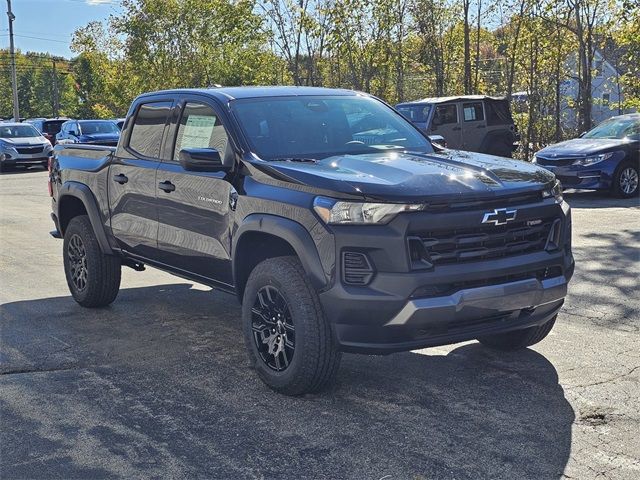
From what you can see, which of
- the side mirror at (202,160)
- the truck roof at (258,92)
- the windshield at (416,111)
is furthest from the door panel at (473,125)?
the side mirror at (202,160)

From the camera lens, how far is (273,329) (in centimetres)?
474

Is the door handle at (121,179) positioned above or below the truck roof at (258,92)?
below

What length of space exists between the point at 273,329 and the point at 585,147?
1088 centimetres

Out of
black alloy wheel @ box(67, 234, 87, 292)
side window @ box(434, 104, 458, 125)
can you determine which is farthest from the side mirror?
side window @ box(434, 104, 458, 125)

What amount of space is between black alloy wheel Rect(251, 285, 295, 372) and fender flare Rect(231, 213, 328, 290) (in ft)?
0.96

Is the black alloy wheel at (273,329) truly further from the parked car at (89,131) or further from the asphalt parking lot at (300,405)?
the parked car at (89,131)

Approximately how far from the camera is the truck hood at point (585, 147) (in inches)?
552

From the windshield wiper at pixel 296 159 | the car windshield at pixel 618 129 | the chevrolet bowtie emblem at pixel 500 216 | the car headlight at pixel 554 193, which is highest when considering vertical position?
the car windshield at pixel 618 129

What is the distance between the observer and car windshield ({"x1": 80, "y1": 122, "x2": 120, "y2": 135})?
90.6 feet

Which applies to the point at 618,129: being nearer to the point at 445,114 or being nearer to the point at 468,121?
the point at 468,121

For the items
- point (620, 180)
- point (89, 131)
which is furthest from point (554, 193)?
point (89, 131)

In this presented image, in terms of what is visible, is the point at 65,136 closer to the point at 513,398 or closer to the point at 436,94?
the point at 436,94

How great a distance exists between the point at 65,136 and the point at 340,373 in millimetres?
25030

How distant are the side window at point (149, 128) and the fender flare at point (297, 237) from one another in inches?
66.3
